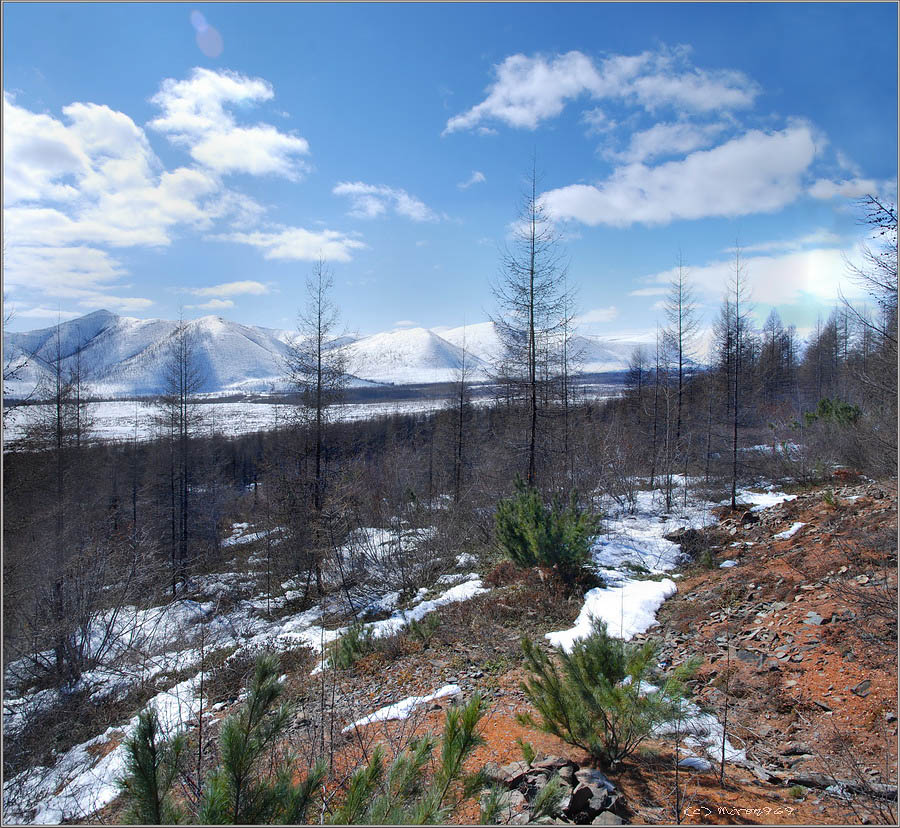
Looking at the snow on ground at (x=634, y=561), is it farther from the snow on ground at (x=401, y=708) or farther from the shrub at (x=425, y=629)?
the shrub at (x=425, y=629)

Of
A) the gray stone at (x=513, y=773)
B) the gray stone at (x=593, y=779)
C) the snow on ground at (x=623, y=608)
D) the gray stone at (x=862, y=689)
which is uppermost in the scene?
the gray stone at (x=593, y=779)

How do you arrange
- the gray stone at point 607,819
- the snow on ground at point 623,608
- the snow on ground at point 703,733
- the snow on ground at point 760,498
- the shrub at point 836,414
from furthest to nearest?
1. the shrub at point 836,414
2. the snow on ground at point 760,498
3. the snow on ground at point 623,608
4. the snow on ground at point 703,733
5. the gray stone at point 607,819

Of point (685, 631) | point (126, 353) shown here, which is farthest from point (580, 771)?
point (126, 353)

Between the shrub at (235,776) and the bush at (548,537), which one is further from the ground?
the shrub at (235,776)

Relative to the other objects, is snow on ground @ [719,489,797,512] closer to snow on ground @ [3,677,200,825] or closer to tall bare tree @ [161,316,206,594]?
snow on ground @ [3,677,200,825]

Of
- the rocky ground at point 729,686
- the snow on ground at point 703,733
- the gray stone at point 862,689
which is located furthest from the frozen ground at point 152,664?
the gray stone at point 862,689

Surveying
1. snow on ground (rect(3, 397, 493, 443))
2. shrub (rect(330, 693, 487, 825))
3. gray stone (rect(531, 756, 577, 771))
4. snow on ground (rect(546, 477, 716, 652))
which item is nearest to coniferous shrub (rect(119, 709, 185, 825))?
shrub (rect(330, 693, 487, 825))

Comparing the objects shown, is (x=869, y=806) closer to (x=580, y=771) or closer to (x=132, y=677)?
(x=580, y=771)
